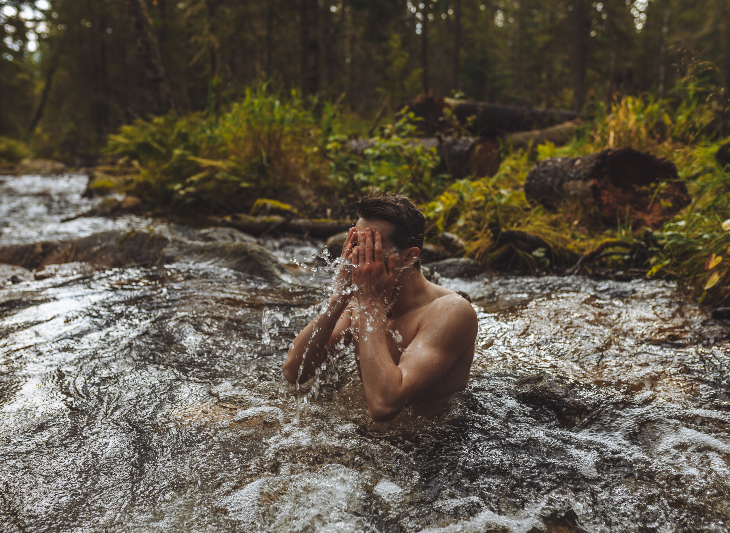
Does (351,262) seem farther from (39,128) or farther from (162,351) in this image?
(39,128)

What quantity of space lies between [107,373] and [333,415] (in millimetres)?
1412

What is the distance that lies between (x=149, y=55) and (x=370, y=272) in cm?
1156

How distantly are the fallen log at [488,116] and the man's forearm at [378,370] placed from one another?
811cm

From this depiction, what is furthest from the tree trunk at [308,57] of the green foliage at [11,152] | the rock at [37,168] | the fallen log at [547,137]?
the green foliage at [11,152]

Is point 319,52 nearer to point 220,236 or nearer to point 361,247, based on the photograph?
point 220,236

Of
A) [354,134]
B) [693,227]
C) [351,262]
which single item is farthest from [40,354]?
[354,134]

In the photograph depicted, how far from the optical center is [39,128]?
2939 centimetres

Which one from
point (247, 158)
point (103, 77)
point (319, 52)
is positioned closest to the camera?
point (247, 158)

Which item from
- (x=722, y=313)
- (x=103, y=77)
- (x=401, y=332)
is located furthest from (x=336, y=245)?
(x=103, y=77)

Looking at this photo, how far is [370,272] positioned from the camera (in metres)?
2.12

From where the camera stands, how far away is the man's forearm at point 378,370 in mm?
1996

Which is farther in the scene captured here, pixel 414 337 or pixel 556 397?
pixel 556 397

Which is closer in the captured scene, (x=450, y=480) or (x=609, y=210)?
(x=450, y=480)

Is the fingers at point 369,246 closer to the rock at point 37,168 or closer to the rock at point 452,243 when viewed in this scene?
the rock at point 452,243
